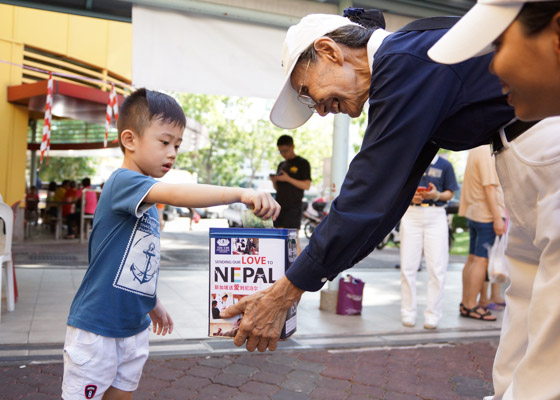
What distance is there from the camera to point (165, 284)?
7598 mm

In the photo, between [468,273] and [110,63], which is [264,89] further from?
[110,63]

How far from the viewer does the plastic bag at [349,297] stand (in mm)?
6070

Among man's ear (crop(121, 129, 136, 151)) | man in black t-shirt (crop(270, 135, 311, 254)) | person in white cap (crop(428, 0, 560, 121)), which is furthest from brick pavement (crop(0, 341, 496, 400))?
man in black t-shirt (crop(270, 135, 311, 254))

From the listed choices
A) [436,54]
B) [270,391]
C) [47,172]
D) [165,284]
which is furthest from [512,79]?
[47,172]

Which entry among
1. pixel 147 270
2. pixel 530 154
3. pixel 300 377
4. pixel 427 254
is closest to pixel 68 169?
pixel 427 254

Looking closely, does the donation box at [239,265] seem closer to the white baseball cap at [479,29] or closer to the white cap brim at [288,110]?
the white cap brim at [288,110]

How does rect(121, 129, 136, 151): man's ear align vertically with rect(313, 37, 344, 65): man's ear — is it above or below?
below

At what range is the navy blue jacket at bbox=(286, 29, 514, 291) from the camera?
172 cm

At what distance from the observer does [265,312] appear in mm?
1948

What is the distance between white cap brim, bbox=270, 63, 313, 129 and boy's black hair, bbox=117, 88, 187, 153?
0.46 metres

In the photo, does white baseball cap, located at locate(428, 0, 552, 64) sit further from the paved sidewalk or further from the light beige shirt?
the light beige shirt

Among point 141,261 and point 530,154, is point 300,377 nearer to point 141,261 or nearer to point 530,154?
point 141,261

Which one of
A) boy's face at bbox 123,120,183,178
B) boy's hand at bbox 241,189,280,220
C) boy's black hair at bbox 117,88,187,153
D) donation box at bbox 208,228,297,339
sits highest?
boy's black hair at bbox 117,88,187,153

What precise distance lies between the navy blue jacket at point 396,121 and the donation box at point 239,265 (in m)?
0.17
